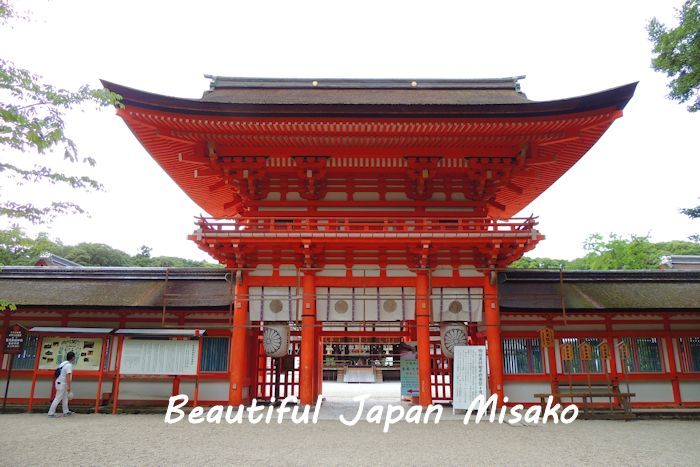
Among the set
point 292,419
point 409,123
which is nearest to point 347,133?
point 409,123

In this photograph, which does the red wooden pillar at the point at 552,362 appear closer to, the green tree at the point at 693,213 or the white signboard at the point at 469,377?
the white signboard at the point at 469,377

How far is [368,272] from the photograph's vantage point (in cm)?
1284

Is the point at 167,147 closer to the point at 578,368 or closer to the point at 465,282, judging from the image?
the point at 465,282

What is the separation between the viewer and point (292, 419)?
35.0ft

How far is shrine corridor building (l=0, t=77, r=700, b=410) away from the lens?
38.0 feet

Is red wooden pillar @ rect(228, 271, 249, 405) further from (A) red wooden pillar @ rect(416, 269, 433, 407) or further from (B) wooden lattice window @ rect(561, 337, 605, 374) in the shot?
(B) wooden lattice window @ rect(561, 337, 605, 374)

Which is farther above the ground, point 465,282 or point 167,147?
point 167,147

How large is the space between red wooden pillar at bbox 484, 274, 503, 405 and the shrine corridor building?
0.14 feet

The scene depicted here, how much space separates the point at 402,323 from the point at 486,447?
633cm

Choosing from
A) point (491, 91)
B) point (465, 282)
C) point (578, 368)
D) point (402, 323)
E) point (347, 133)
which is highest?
point (491, 91)

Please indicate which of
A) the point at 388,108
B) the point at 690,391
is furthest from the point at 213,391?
the point at 690,391

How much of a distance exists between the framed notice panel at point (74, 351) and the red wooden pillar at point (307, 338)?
4954 millimetres

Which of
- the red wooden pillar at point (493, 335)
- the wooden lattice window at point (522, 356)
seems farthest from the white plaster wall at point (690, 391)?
the red wooden pillar at point (493, 335)

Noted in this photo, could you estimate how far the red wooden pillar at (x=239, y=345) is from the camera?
39.5 ft
